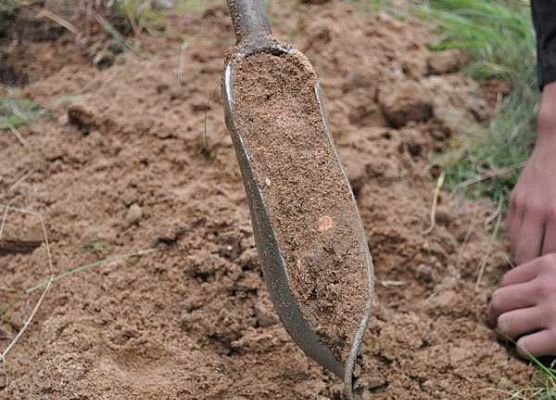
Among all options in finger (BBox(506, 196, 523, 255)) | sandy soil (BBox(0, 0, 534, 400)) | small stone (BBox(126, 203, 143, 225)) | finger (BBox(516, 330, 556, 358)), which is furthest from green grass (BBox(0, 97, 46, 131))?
finger (BBox(516, 330, 556, 358))

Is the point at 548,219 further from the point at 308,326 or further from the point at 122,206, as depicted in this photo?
the point at 122,206

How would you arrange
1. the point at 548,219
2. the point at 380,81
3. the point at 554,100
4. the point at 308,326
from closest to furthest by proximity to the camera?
the point at 308,326 < the point at 548,219 < the point at 554,100 < the point at 380,81

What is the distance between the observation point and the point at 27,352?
1695 millimetres

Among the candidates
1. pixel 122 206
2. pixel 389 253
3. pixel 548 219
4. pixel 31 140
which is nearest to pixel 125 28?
pixel 31 140

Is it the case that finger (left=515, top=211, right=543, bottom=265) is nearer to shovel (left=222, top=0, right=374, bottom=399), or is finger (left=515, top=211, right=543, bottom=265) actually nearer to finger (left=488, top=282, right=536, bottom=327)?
finger (left=488, top=282, right=536, bottom=327)

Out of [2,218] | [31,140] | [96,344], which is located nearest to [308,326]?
[96,344]

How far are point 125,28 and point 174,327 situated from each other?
1081 mm

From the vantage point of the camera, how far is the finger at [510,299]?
181 cm

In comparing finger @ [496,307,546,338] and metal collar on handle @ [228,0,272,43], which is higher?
metal collar on handle @ [228,0,272,43]

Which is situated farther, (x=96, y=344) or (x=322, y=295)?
(x=96, y=344)

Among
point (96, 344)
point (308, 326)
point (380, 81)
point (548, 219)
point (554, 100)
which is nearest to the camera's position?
point (308, 326)

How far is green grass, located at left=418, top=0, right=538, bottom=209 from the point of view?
7.29 feet

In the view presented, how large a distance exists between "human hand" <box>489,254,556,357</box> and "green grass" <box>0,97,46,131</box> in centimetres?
121

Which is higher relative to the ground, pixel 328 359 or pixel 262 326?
pixel 328 359
